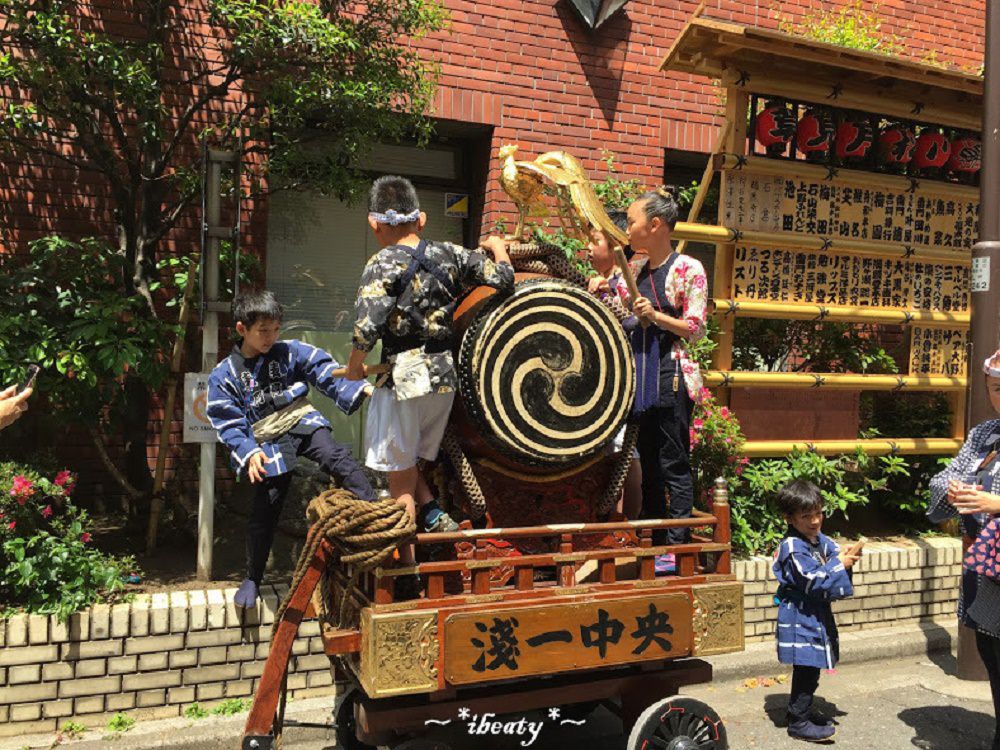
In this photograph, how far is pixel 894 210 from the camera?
251 inches

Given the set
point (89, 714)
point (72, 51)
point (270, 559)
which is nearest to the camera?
→ point (89, 714)

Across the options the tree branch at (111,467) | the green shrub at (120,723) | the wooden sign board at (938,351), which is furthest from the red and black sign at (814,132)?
the green shrub at (120,723)

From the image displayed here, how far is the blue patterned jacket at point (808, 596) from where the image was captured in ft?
13.6

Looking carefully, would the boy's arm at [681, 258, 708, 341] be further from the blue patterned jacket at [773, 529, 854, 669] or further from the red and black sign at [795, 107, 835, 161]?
the red and black sign at [795, 107, 835, 161]

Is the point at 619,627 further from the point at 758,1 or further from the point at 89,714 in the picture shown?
the point at 758,1

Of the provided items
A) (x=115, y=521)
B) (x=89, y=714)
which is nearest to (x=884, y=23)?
(x=115, y=521)

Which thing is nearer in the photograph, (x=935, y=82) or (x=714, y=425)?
(x=714, y=425)

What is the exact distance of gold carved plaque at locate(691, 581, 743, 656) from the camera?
138 inches

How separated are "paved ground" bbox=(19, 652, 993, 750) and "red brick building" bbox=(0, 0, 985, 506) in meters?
3.15

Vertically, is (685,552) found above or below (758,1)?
below

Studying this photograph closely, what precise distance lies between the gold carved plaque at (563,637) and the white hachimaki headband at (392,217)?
1593 millimetres

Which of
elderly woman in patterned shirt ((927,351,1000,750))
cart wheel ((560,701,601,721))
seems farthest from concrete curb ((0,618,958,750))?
elderly woman in patterned shirt ((927,351,1000,750))

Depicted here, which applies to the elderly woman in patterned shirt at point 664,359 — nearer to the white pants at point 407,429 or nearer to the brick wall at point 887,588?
the white pants at point 407,429

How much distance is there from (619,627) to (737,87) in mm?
4045
